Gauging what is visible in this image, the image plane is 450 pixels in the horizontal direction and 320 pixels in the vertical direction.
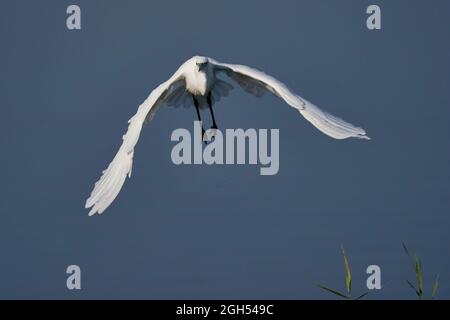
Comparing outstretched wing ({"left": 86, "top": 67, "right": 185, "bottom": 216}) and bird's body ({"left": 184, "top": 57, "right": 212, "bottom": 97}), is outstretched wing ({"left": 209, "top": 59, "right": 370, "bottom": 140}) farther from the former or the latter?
outstretched wing ({"left": 86, "top": 67, "right": 185, "bottom": 216})

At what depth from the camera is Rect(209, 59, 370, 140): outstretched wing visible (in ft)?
34.5

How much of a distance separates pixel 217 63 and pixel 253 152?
1.36m

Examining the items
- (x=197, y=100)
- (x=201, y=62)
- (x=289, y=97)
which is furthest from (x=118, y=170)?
(x=197, y=100)

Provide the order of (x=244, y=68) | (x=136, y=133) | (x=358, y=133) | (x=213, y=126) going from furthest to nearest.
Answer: (x=213, y=126)
(x=244, y=68)
(x=136, y=133)
(x=358, y=133)

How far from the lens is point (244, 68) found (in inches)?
480

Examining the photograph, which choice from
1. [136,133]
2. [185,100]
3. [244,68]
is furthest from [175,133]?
[136,133]

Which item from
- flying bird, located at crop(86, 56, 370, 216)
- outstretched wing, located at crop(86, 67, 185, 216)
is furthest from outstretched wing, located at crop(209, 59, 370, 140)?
outstretched wing, located at crop(86, 67, 185, 216)

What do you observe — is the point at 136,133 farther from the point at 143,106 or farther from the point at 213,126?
the point at 213,126

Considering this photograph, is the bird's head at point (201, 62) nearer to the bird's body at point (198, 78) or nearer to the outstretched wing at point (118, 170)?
the bird's body at point (198, 78)

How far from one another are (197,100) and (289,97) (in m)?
2.29

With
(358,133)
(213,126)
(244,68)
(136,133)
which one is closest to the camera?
(358,133)

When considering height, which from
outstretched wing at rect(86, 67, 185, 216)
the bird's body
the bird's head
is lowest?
outstretched wing at rect(86, 67, 185, 216)

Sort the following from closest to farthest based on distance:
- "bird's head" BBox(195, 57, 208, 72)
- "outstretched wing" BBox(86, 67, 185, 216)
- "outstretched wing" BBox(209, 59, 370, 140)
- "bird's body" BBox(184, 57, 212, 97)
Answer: "outstretched wing" BBox(209, 59, 370, 140) < "outstretched wing" BBox(86, 67, 185, 216) < "bird's head" BBox(195, 57, 208, 72) < "bird's body" BBox(184, 57, 212, 97)

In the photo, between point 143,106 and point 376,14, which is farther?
point 376,14
